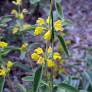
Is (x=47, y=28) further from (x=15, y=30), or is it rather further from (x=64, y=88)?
(x=15, y=30)

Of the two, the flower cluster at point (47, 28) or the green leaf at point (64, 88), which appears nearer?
the flower cluster at point (47, 28)

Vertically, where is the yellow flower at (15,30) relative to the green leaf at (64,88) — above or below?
above

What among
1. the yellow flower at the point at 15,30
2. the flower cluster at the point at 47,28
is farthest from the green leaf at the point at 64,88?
the yellow flower at the point at 15,30

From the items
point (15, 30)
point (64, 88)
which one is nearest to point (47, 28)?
point (64, 88)

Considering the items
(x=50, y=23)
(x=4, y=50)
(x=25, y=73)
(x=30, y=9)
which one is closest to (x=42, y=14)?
(x=30, y=9)

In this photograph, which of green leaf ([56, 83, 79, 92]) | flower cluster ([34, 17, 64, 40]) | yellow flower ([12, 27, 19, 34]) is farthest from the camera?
yellow flower ([12, 27, 19, 34])

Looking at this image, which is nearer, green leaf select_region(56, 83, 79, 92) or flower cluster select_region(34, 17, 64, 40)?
flower cluster select_region(34, 17, 64, 40)

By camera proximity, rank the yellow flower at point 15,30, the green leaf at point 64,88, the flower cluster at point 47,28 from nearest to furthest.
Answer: the flower cluster at point 47,28, the green leaf at point 64,88, the yellow flower at point 15,30

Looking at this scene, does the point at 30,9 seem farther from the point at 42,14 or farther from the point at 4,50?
the point at 4,50

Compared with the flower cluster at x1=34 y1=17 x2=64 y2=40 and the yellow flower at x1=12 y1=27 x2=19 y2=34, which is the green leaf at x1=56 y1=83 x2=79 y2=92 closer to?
the flower cluster at x1=34 y1=17 x2=64 y2=40

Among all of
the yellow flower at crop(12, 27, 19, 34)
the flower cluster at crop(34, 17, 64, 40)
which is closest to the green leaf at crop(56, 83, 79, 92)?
the flower cluster at crop(34, 17, 64, 40)

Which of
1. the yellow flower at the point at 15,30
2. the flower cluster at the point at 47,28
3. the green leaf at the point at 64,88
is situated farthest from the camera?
the yellow flower at the point at 15,30

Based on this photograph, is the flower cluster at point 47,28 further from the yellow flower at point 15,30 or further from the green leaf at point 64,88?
the yellow flower at point 15,30
